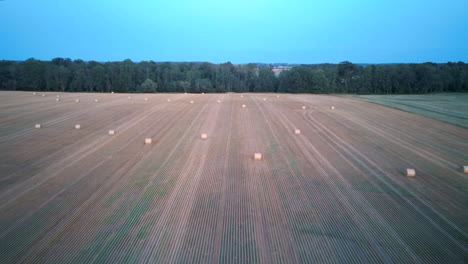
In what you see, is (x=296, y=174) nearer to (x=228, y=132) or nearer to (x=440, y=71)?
(x=228, y=132)

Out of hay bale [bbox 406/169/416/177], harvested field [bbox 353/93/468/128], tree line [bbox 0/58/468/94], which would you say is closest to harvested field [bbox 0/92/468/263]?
hay bale [bbox 406/169/416/177]

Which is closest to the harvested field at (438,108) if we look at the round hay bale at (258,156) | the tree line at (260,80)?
the round hay bale at (258,156)

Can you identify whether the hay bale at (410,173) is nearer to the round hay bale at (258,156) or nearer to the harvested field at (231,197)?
the harvested field at (231,197)

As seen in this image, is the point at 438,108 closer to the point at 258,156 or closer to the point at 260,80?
the point at 258,156

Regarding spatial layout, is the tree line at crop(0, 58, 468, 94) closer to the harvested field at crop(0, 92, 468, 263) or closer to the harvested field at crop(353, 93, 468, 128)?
the harvested field at crop(353, 93, 468, 128)

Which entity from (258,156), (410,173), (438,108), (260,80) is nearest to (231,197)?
(258,156)

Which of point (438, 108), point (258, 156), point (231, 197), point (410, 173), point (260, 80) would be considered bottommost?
point (231, 197)

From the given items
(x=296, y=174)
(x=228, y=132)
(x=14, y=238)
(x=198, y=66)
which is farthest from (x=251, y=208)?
(x=198, y=66)
